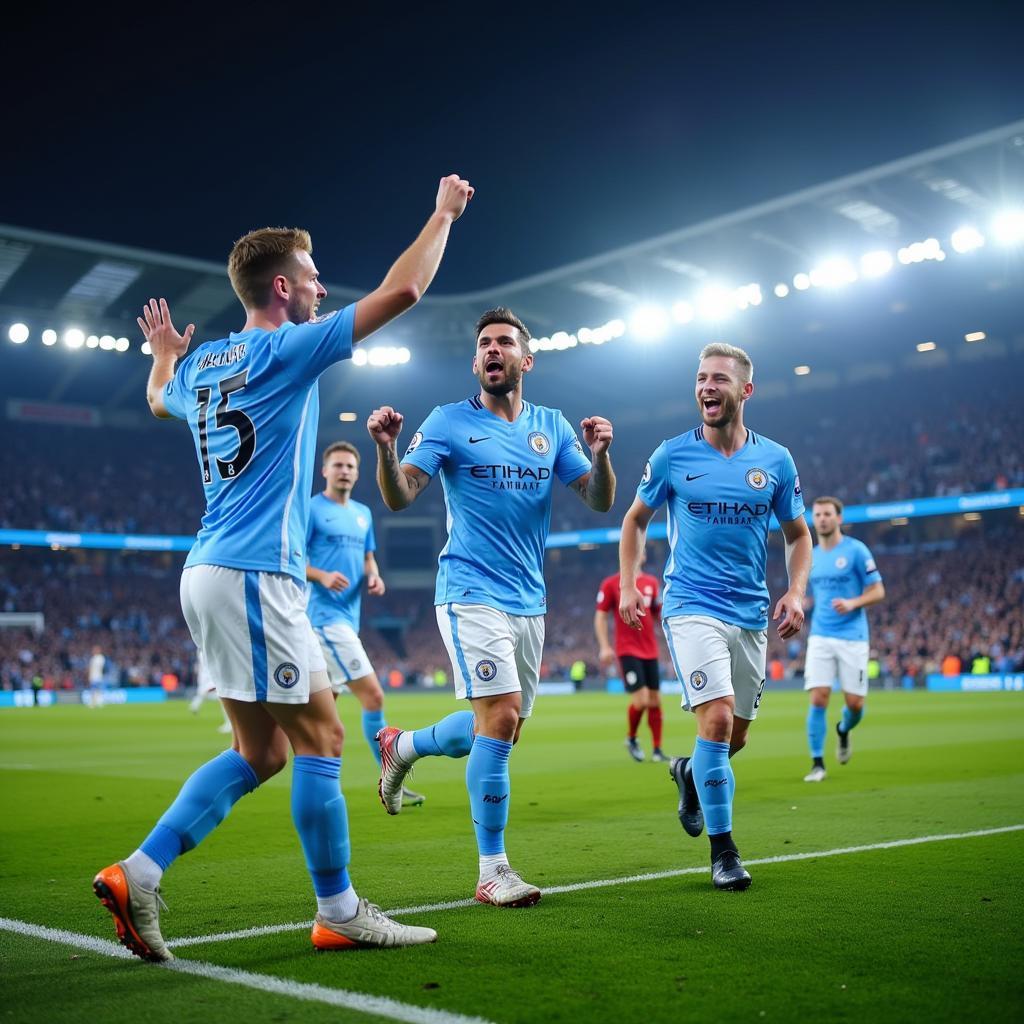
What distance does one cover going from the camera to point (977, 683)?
33125mm

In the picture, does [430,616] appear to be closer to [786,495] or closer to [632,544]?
[632,544]

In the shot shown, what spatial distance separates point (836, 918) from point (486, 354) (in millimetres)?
2957

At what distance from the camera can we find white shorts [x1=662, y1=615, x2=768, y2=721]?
5602 millimetres

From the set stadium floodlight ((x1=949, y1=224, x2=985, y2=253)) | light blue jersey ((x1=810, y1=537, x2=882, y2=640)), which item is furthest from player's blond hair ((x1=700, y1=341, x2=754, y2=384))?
stadium floodlight ((x1=949, y1=224, x2=985, y2=253))

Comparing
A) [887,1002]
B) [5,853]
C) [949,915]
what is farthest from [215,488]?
[5,853]

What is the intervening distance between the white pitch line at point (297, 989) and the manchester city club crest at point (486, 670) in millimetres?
1754

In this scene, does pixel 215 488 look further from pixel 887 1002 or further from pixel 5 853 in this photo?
pixel 5 853

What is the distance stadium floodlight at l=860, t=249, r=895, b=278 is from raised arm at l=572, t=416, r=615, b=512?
34.6 m

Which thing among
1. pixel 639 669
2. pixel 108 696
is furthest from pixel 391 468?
pixel 108 696

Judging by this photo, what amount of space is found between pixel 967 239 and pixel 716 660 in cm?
3365

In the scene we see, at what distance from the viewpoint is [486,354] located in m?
5.55

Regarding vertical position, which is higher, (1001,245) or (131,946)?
(1001,245)

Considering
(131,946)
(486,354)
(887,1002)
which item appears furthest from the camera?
(486,354)

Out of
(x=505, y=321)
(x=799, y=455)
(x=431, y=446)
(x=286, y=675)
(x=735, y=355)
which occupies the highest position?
(x=799, y=455)
